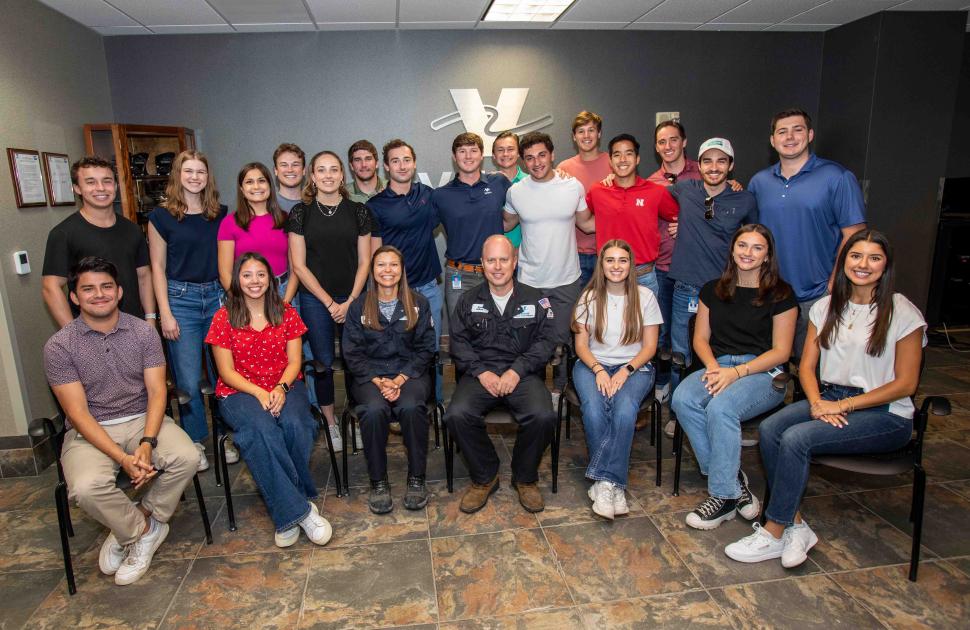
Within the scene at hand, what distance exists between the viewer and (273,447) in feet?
8.74

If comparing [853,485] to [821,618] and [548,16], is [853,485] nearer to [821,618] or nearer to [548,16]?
[821,618]

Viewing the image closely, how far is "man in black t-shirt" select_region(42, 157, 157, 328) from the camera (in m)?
2.97

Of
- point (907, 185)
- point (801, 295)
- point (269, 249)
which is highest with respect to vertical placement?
point (907, 185)

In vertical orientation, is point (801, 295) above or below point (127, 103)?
below

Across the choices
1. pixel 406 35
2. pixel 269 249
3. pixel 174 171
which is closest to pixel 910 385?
pixel 269 249

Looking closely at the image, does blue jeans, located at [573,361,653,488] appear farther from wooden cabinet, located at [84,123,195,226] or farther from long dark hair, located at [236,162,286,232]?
wooden cabinet, located at [84,123,195,226]

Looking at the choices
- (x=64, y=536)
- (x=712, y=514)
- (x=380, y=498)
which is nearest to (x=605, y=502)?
(x=712, y=514)

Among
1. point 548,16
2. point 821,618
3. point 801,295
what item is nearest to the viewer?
point 821,618

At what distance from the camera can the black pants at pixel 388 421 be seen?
115 inches

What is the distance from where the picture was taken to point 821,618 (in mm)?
2156

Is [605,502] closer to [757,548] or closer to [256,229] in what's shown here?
[757,548]

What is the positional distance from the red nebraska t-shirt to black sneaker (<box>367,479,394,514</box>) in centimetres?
73

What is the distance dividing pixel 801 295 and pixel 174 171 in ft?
11.5

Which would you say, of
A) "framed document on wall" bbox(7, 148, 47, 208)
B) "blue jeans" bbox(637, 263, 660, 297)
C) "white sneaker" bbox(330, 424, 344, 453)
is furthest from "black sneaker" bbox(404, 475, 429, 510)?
"framed document on wall" bbox(7, 148, 47, 208)
